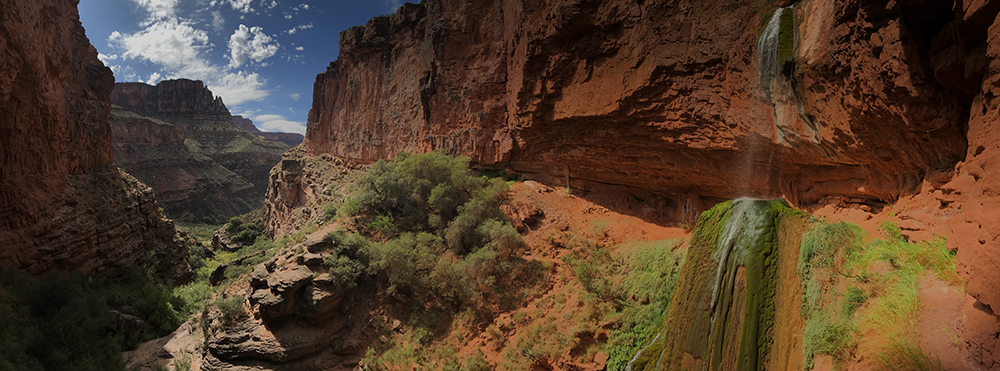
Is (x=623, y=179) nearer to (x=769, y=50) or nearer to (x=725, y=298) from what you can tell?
(x=769, y=50)

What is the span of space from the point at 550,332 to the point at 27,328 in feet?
43.6

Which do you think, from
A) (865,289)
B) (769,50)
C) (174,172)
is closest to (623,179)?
(769,50)

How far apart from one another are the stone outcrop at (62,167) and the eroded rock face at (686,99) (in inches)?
536

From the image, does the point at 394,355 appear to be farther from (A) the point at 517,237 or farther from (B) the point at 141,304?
(B) the point at 141,304

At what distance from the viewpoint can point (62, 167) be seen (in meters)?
14.4

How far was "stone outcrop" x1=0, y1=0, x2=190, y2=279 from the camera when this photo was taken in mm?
11352

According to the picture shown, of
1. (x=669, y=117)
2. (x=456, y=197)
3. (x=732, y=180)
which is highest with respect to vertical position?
(x=669, y=117)

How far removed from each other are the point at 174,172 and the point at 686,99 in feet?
219

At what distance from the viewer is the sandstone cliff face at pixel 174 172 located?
4759 centimetres

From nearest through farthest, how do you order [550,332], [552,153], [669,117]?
[550,332]
[669,117]
[552,153]

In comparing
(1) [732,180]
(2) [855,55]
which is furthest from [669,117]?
(2) [855,55]

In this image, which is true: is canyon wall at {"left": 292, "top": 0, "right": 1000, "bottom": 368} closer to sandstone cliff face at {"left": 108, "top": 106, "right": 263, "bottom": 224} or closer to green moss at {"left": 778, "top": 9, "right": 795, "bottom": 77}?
green moss at {"left": 778, "top": 9, "right": 795, "bottom": 77}

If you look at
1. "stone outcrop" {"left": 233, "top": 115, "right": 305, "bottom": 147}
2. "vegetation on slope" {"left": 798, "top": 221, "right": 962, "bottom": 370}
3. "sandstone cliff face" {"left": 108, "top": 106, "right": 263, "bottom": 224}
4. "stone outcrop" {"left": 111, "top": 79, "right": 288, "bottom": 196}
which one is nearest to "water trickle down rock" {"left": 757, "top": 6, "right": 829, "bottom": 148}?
"vegetation on slope" {"left": 798, "top": 221, "right": 962, "bottom": 370}

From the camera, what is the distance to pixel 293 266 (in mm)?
10984
